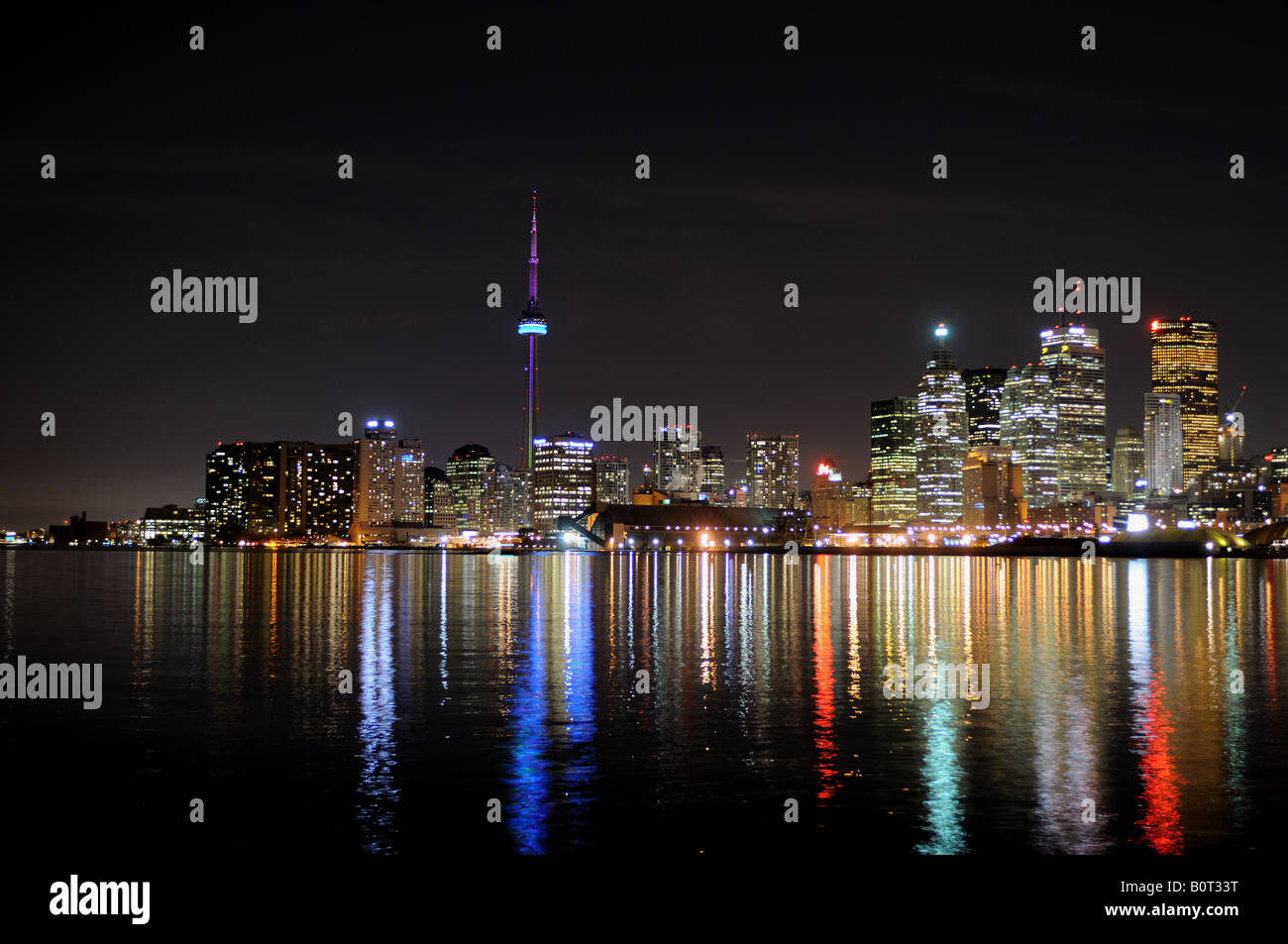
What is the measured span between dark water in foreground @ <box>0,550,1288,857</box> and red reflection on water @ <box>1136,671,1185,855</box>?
0.35 ft

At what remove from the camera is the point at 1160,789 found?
70.6 ft

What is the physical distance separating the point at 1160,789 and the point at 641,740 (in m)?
11.4

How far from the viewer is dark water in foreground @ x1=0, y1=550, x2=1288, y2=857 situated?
18.7 m

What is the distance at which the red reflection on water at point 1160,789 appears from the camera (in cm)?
1820

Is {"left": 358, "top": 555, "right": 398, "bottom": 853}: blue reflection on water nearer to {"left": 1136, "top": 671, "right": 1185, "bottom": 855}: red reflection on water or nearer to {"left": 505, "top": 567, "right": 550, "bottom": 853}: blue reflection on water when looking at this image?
{"left": 505, "top": 567, "right": 550, "bottom": 853}: blue reflection on water

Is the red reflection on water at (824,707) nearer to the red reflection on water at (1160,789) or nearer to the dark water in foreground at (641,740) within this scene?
the dark water in foreground at (641,740)

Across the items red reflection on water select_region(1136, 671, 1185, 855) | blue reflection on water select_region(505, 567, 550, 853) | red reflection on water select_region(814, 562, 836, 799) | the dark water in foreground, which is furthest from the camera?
red reflection on water select_region(814, 562, 836, 799)

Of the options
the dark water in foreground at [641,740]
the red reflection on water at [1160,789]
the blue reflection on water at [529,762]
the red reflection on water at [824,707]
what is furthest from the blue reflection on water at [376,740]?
the red reflection on water at [1160,789]

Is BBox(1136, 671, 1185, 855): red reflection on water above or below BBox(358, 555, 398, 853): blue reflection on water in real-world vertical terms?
below

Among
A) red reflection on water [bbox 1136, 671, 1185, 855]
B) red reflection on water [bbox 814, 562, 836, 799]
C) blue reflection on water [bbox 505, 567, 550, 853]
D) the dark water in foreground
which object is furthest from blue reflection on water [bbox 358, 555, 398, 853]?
red reflection on water [bbox 1136, 671, 1185, 855]

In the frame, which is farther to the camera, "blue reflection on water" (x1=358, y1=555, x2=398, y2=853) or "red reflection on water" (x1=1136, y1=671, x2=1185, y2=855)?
"blue reflection on water" (x1=358, y1=555, x2=398, y2=853)
